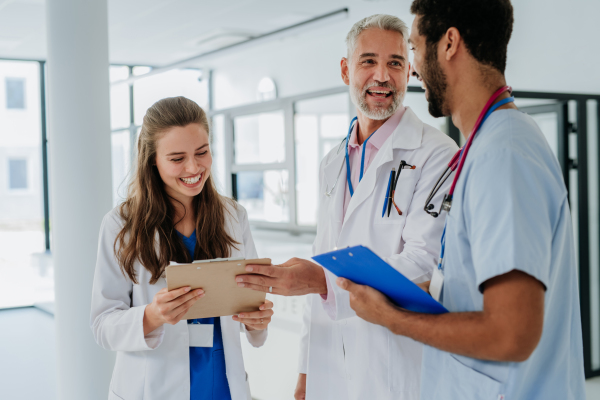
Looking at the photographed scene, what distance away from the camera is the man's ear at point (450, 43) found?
39.5 inches

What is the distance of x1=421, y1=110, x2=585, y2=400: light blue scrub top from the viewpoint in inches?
32.9

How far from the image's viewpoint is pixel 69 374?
2.64m

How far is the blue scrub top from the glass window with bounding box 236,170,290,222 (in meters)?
4.34

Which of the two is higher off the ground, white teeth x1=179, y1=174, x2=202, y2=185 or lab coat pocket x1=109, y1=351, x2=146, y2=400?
white teeth x1=179, y1=174, x2=202, y2=185

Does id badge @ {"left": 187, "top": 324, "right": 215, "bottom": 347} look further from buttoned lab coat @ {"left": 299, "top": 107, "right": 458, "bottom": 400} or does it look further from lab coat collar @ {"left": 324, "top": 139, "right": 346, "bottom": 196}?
lab coat collar @ {"left": 324, "top": 139, "right": 346, "bottom": 196}

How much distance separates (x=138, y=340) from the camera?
1372 millimetres

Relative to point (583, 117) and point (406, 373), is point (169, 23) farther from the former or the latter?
point (406, 373)

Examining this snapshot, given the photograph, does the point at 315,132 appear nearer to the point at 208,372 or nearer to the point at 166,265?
the point at 166,265

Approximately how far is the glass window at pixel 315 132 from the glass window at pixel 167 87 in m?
2.80

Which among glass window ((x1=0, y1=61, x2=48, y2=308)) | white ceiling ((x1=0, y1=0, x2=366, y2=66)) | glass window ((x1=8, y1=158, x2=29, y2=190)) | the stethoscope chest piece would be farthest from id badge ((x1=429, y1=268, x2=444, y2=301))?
glass window ((x1=8, y1=158, x2=29, y2=190))

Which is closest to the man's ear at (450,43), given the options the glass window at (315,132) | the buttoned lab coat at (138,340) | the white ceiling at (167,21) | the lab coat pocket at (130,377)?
the buttoned lab coat at (138,340)

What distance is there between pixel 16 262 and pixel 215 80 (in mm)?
4260

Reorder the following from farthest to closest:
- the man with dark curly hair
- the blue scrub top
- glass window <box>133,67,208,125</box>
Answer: glass window <box>133,67,208,125</box> → the blue scrub top → the man with dark curly hair

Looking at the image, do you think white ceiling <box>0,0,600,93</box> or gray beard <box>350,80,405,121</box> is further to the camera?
white ceiling <box>0,0,600,93</box>
